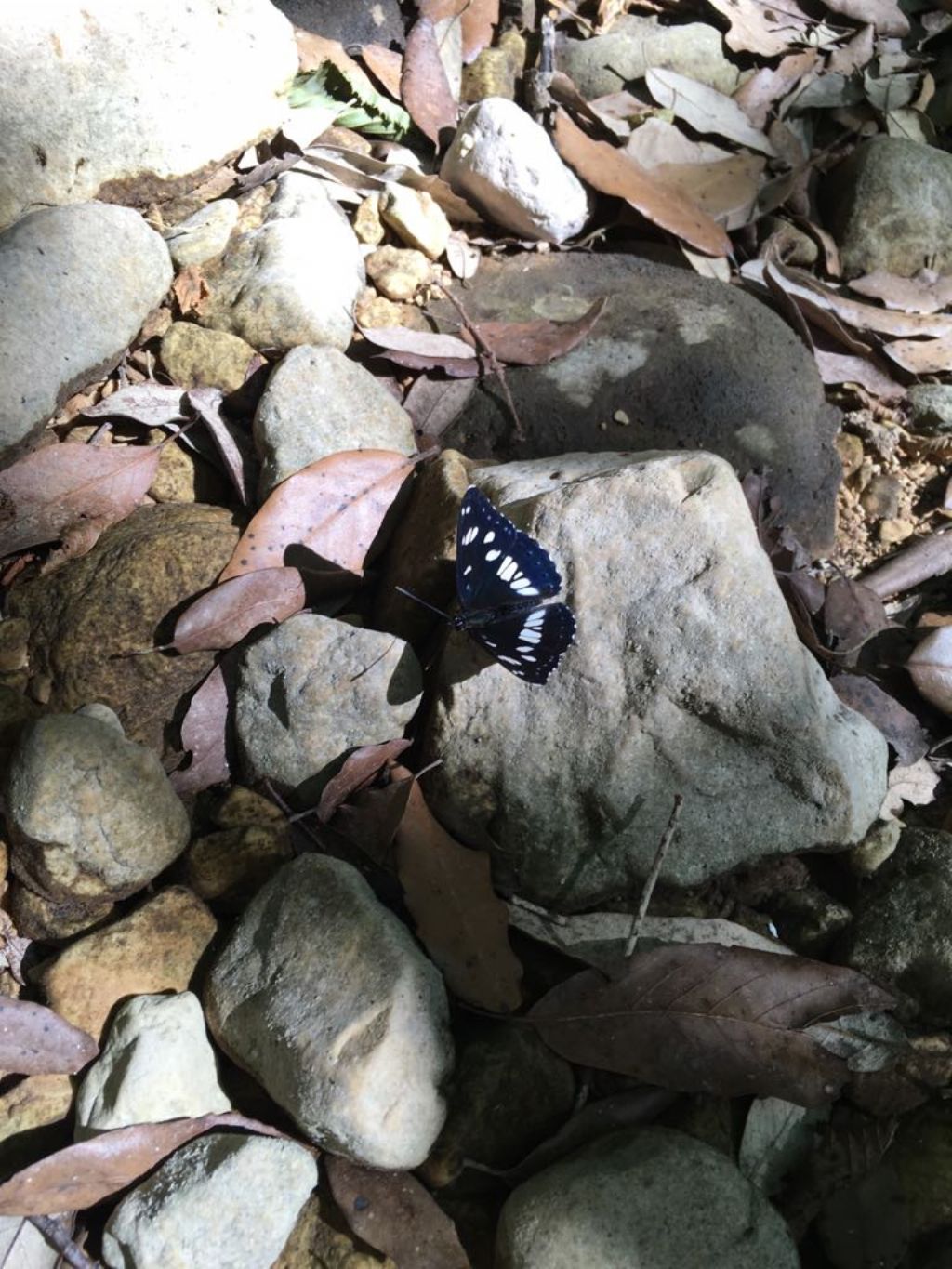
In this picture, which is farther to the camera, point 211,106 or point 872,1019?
point 211,106

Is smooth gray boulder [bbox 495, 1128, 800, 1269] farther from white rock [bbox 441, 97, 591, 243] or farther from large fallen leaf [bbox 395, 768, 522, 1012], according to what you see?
white rock [bbox 441, 97, 591, 243]

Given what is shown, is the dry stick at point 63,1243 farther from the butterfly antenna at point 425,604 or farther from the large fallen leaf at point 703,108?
the large fallen leaf at point 703,108

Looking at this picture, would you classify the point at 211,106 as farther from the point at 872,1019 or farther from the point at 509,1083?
the point at 872,1019

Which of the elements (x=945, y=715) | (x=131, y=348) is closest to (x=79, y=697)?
(x=131, y=348)

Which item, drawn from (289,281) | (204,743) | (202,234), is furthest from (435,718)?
(202,234)

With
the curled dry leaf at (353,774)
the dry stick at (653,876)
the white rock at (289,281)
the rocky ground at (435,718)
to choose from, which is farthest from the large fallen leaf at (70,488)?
the dry stick at (653,876)

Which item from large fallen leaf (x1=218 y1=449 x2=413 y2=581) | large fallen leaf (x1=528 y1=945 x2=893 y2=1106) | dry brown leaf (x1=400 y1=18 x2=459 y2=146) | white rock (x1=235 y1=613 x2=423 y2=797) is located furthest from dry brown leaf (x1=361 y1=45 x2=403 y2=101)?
large fallen leaf (x1=528 y1=945 x2=893 y2=1106)
